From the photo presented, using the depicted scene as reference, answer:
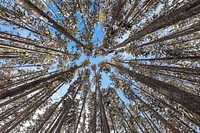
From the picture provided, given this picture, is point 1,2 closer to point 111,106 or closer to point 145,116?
point 111,106

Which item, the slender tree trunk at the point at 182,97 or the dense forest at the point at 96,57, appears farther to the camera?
the dense forest at the point at 96,57

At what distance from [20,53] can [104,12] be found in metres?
5.72

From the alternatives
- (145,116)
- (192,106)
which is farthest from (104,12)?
(192,106)

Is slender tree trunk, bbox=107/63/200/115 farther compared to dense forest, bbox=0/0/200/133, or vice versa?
dense forest, bbox=0/0/200/133

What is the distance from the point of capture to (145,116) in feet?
34.4

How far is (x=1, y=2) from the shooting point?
862cm

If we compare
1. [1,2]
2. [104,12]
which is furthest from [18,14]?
[104,12]

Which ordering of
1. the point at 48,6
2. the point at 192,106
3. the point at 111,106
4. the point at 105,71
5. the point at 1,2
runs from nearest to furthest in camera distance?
the point at 192,106
the point at 1,2
the point at 48,6
the point at 111,106
the point at 105,71

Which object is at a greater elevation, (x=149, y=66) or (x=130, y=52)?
(x=130, y=52)

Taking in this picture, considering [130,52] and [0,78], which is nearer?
[0,78]

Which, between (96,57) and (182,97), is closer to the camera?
(182,97)

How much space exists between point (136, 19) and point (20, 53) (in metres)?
7.29

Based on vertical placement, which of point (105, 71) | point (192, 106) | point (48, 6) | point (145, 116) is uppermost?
point (48, 6)

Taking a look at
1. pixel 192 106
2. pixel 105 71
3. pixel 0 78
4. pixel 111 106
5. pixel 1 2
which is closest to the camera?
pixel 192 106
